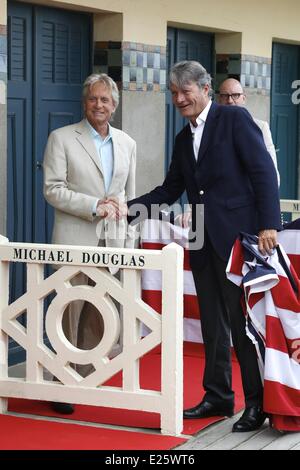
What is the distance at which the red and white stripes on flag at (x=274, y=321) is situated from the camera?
5.84 metres

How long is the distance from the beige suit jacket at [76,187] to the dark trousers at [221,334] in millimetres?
610

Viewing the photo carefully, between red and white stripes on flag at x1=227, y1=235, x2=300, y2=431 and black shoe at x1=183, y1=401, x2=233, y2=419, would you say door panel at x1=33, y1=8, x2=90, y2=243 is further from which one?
red and white stripes on flag at x1=227, y1=235, x2=300, y2=431

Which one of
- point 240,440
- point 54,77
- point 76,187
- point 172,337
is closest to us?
point 172,337

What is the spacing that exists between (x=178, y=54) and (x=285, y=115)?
2134 mm

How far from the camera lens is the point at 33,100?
25.0ft

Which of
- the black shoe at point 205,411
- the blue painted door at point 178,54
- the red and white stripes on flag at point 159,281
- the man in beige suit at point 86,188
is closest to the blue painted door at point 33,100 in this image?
the red and white stripes on flag at point 159,281

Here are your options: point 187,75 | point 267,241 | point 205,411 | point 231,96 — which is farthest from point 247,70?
point 205,411

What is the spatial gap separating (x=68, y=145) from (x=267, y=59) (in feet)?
14.5

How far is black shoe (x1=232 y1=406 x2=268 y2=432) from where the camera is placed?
5941 mm

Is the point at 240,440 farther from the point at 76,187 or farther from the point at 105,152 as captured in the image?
the point at 105,152

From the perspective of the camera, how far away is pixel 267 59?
1037 centimetres

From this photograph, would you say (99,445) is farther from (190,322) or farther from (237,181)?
(190,322)

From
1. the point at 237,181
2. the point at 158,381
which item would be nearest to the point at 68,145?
the point at 237,181
